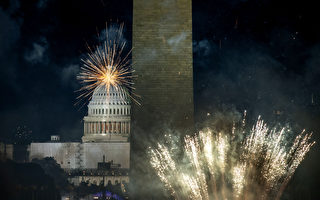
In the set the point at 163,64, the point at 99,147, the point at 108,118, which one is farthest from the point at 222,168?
the point at 108,118

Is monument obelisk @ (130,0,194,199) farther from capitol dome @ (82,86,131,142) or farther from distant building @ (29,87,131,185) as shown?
capitol dome @ (82,86,131,142)

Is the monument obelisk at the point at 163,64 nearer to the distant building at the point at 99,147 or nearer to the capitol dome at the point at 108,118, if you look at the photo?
the distant building at the point at 99,147

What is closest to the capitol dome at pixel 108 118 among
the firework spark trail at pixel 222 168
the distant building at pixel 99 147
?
the distant building at pixel 99 147

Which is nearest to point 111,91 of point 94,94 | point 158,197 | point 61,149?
point 94,94

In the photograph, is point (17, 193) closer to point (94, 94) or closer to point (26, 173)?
point (26, 173)

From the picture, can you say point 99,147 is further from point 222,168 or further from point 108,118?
point 222,168

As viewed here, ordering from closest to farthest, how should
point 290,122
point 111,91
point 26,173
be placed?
point 26,173 < point 290,122 < point 111,91
